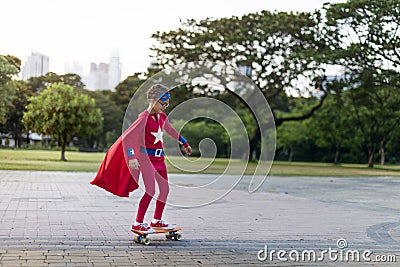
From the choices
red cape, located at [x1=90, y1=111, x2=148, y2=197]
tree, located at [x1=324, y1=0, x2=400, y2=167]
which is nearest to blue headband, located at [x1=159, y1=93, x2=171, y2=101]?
red cape, located at [x1=90, y1=111, x2=148, y2=197]

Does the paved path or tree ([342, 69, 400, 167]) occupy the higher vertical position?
tree ([342, 69, 400, 167])

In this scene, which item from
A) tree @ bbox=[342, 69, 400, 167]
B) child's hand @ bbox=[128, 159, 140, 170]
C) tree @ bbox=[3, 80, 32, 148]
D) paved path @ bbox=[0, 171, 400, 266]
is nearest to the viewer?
paved path @ bbox=[0, 171, 400, 266]

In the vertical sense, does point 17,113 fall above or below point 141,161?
above

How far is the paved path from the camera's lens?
5613 millimetres

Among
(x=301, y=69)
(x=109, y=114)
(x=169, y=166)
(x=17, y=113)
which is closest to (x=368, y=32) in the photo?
(x=301, y=69)

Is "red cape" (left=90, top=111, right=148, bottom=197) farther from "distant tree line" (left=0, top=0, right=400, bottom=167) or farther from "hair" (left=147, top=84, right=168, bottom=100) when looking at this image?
"distant tree line" (left=0, top=0, right=400, bottom=167)

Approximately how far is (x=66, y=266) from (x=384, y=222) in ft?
20.6

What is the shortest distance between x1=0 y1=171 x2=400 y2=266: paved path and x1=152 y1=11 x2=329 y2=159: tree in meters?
24.1

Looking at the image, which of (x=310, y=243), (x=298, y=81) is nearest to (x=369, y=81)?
(x=298, y=81)

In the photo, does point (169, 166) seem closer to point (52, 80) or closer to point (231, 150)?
point (52, 80)
